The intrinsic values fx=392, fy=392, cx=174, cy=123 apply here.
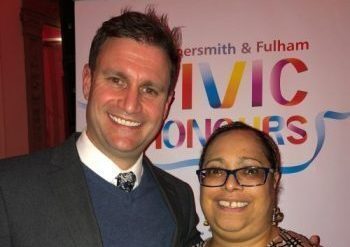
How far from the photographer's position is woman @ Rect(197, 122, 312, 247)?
1.71 metres

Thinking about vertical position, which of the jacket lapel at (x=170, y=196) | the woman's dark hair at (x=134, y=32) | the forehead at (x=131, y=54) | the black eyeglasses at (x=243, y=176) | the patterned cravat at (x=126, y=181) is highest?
the woman's dark hair at (x=134, y=32)

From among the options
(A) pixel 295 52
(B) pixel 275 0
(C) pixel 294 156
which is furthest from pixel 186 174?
(B) pixel 275 0

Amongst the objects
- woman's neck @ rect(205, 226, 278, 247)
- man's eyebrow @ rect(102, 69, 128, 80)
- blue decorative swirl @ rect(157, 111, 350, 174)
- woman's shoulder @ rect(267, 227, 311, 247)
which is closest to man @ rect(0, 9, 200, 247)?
man's eyebrow @ rect(102, 69, 128, 80)

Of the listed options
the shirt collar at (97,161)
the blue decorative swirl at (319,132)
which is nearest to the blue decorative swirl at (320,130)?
the blue decorative swirl at (319,132)

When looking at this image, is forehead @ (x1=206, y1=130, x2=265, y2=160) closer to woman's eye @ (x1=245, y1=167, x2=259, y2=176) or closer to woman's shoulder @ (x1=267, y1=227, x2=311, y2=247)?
woman's eye @ (x1=245, y1=167, x2=259, y2=176)

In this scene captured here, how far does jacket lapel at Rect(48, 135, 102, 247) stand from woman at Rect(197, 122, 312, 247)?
0.51 metres

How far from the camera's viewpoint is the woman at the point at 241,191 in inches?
67.5

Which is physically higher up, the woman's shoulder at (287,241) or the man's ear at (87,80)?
the man's ear at (87,80)

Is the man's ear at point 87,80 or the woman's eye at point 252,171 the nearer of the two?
the woman's eye at point 252,171

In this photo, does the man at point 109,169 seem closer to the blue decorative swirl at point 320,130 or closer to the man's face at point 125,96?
the man's face at point 125,96

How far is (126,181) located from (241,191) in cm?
54

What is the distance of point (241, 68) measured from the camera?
2627 millimetres

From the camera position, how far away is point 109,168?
1.86 m

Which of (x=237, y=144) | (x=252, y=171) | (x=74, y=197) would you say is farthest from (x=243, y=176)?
(x=74, y=197)
